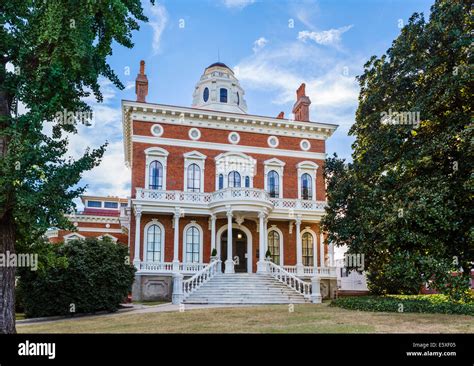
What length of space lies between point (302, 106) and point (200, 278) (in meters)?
14.8

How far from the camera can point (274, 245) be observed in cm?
2845

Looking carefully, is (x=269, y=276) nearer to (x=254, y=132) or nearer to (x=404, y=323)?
(x=254, y=132)

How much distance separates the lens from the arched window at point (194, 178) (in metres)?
27.8

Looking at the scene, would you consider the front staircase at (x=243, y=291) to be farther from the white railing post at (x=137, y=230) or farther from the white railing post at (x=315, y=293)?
the white railing post at (x=137, y=230)

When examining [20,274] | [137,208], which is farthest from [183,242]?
[20,274]

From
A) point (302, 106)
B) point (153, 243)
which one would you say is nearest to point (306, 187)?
point (302, 106)

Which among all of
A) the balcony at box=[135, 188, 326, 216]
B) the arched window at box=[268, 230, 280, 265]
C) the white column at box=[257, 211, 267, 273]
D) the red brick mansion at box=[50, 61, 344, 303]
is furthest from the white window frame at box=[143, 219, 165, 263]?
the arched window at box=[268, 230, 280, 265]

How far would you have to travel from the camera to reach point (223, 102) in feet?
106

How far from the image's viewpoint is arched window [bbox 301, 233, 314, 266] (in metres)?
28.8

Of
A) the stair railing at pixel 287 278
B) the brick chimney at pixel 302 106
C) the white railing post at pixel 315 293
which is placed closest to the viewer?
the white railing post at pixel 315 293

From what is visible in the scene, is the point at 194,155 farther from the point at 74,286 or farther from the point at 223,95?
the point at 74,286

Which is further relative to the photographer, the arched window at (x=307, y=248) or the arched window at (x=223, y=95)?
the arched window at (x=223, y=95)

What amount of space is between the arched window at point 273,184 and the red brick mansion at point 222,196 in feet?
0.22

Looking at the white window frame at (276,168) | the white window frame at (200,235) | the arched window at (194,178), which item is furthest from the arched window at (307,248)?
the arched window at (194,178)
